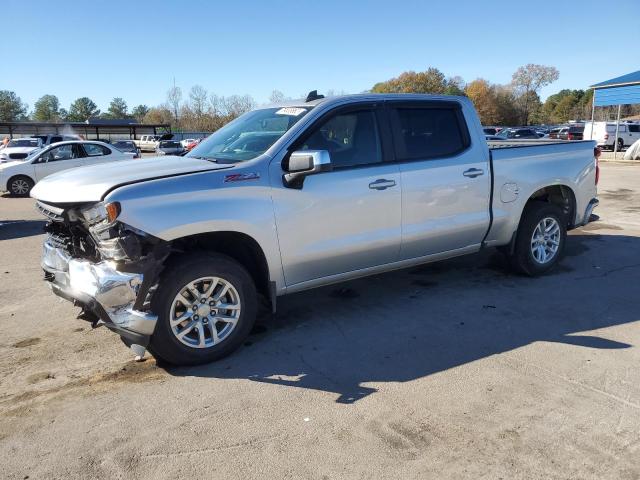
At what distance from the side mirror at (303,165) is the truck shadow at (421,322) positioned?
137cm

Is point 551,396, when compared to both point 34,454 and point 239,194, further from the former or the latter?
point 34,454

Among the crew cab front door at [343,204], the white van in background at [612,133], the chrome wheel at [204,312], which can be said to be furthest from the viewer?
the white van in background at [612,133]

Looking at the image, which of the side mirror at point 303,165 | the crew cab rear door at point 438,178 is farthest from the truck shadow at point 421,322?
the side mirror at point 303,165

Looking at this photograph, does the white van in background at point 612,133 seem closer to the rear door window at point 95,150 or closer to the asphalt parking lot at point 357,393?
the rear door window at point 95,150

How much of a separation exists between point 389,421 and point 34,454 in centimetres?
208

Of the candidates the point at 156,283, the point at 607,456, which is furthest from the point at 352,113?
the point at 607,456

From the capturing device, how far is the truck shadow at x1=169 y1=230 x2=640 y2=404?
3971 millimetres

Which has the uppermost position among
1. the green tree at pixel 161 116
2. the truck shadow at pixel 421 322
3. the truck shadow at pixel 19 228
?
the green tree at pixel 161 116

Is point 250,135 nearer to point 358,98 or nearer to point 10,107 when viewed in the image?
point 358,98

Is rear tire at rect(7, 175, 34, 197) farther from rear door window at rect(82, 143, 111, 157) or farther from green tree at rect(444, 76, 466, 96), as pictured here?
green tree at rect(444, 76, 466, 96)

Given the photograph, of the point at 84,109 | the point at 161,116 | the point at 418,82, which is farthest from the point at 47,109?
the point at 418,82

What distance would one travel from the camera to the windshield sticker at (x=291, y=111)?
4707 millimetres

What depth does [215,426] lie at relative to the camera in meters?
3.25

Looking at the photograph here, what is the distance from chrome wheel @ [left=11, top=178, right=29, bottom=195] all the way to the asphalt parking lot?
12473 mm
